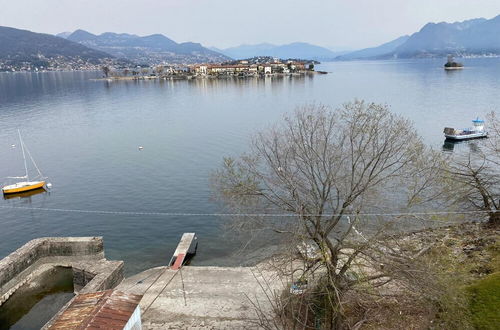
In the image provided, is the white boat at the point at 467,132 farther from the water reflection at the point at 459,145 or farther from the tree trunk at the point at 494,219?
the tree trunk at the point at 494,219

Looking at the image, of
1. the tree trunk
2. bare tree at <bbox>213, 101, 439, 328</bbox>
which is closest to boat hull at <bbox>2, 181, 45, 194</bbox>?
bare tree at <bbox>213, 101, 439, 328</bbox>

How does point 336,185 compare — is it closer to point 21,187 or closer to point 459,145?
point 21,187

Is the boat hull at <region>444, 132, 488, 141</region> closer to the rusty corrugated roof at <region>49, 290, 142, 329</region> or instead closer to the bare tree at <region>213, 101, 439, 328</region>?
the bare tree at <region>213, 101, 439, 328</region>

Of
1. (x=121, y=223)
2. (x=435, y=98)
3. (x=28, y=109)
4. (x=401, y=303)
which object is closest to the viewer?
(x=401, y=303)

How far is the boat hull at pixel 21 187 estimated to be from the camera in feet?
135

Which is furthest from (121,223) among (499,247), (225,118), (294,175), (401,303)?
(225,118)

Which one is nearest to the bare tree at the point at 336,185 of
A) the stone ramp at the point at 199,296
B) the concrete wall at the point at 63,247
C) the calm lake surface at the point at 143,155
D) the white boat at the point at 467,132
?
the stone ramp at the point at 199,296

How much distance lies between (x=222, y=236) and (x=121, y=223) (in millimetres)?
9860

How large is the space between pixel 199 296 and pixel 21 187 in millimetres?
32707

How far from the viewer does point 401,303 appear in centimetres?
1717

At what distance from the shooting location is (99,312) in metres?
13.5

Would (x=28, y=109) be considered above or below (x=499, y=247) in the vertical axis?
above

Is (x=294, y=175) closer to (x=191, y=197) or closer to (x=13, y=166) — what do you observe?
(x=191, y=197)

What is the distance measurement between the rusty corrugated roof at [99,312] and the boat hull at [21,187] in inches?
1292
